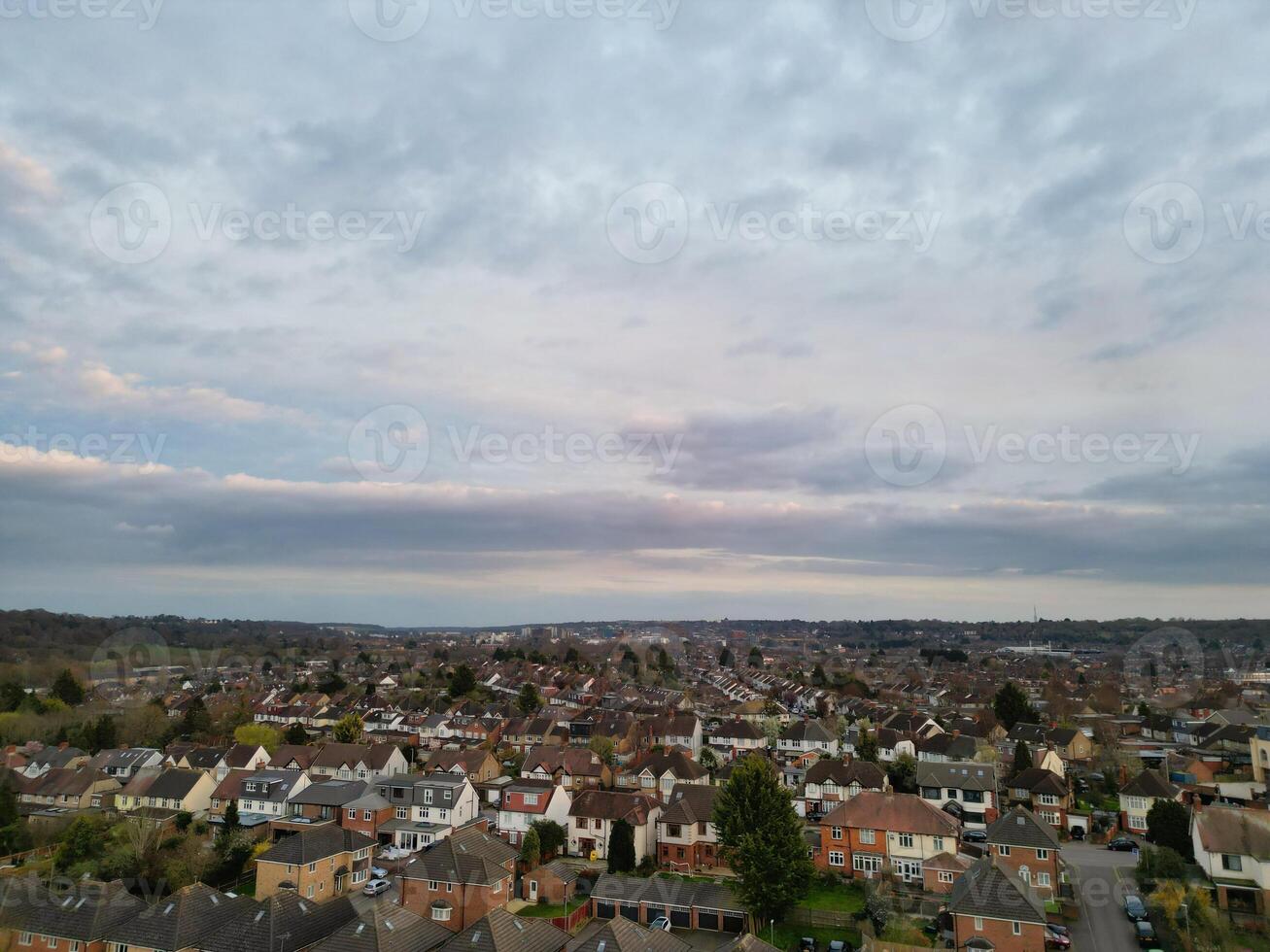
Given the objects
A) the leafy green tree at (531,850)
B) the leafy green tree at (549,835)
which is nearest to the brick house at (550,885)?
the leafy green tree at (531,850)

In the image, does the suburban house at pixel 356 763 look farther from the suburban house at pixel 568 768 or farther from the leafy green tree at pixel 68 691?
the leafy green tree at pixel 68 691

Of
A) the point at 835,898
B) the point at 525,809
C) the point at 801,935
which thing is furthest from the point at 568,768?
the point at 801,935

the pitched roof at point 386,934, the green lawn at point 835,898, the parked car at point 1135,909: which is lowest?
the green lawn at point 835,898

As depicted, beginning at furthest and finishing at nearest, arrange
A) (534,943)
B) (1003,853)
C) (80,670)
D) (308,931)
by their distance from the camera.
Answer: (80,670) < (1003,853) < (308,931) < (534,943)

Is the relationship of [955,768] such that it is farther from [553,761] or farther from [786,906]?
[553,761]

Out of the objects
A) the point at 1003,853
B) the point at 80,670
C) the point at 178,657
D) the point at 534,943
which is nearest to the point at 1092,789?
the point at 1003,853

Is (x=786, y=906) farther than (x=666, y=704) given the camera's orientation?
No

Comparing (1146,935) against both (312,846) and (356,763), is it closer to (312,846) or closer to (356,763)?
(312,846)

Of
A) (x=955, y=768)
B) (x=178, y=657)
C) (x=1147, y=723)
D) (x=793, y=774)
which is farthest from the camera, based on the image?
(x=178, y=657)
